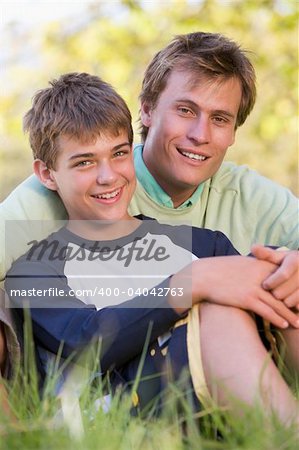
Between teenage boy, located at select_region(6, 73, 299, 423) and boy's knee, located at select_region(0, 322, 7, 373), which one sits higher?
Answer: teenage boy, located at select_region(6, 73, 299, 423)

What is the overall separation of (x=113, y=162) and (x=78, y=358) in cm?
69

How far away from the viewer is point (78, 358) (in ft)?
7.80

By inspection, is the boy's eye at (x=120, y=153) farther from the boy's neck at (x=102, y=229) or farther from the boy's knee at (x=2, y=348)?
the boy's knee at (x=2, y=348)

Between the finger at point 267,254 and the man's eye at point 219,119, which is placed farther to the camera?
the man's eye at point 219,119

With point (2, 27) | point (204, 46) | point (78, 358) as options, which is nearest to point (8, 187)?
point (2, 27)

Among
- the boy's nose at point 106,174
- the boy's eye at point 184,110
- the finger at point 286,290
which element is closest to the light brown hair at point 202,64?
the boy's eye at point 184,110

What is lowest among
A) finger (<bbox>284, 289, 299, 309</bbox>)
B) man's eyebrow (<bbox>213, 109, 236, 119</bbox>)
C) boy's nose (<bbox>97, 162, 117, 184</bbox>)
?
finger (<bbox>284, 289, 299, 309</bbox>)

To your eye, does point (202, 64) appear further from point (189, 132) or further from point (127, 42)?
point (127, 42)

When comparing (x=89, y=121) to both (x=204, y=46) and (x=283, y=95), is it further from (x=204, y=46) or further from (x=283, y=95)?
(x=283, y=95)

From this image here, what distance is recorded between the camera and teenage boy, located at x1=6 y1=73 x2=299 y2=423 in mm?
2131

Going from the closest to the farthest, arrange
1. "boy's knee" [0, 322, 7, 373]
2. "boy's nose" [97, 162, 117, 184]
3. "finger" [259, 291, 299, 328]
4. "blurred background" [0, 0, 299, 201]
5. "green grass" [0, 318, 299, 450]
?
"green grass" [0, 318, 299, 450]
"finger" [259, 291, 299, 328]
"boy's knee" [0, 322, 7, 373]
"boy's nose" [97, 162, 117, 184]
"blurred background" [0, 0, 299, 201]

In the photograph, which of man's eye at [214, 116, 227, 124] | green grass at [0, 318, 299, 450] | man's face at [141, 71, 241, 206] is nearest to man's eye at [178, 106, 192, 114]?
man's face at [141, 71, 241, 206]

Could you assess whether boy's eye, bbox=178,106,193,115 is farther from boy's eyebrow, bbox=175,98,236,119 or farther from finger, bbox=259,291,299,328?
finger, bbox=259,291,299,328

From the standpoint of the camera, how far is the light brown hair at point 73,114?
108 inches
